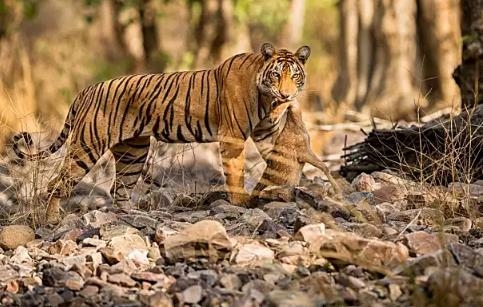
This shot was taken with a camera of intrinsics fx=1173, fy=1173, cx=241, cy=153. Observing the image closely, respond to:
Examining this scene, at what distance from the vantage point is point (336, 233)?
6.36 meters

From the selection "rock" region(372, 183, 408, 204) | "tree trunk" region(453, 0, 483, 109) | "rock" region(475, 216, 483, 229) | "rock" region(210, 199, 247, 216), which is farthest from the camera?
"tree trunk" region(453, 0, 483, 109)

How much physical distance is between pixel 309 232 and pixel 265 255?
1.05 ft

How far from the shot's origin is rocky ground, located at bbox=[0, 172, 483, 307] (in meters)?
5.72

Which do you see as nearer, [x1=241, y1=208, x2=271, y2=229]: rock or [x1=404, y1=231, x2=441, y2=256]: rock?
[x1=404, y1=231, x2=441, y2=256]: rock

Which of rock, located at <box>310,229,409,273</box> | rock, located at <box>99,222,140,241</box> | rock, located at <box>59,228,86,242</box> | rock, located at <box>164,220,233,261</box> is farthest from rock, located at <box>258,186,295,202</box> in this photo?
rock, located at <box>310,229,409,273</box>

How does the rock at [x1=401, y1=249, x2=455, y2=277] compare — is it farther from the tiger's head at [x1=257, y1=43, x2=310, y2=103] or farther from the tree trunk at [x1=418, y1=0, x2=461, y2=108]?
the tree trunk at [x1=418, y1=0, x2=461, y2=108]

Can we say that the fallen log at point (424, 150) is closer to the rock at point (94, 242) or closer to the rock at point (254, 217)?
the rock at point (254, 217)

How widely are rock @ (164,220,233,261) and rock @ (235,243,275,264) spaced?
0.30 feet

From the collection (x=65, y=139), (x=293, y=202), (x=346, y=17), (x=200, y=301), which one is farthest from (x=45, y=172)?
(x=346, y=17)

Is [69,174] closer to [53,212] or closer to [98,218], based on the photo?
[53,212]

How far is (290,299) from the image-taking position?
18.2ft

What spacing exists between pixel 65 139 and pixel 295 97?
6.33 ft

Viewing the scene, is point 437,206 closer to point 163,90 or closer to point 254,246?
point 254,246

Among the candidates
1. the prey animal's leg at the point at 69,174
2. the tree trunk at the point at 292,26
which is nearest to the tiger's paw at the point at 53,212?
the prey animal's leg at the point at 69,174
